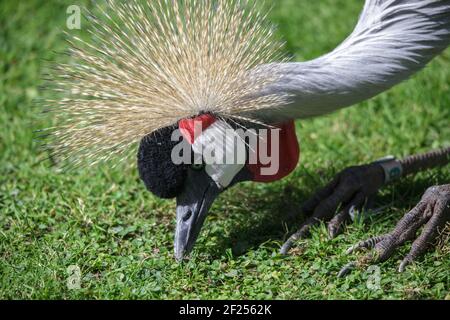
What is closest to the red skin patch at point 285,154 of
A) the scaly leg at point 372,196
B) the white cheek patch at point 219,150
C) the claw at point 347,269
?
the white cheek patch at point 219,150

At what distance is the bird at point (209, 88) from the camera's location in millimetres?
2191

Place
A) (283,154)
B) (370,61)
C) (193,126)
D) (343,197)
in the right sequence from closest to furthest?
(193,126), (370,61), (283,154), (343,197)

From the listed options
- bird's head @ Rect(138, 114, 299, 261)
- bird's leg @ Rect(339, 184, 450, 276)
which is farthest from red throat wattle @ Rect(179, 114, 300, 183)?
bird's leg @ Rect(339, 184, 450, 276)

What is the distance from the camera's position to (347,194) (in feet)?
8.73

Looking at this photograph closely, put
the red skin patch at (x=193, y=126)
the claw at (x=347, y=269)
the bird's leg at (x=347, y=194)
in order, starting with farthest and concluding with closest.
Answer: the bird's leg at (x=347, y=194) < the claw at (x=347, y=269) < the red skin patch at (x=193, y=126)

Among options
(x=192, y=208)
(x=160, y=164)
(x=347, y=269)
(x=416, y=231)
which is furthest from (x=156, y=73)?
(x=416, y=231)

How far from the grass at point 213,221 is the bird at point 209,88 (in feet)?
0.41

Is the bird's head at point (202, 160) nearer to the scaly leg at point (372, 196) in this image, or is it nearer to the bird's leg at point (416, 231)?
the scaly leg at point (372, 196)

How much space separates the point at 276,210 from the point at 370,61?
0.76 meters

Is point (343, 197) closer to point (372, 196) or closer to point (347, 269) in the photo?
point (372, 196)

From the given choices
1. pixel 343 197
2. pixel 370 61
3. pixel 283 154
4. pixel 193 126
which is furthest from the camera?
pixel 343 197

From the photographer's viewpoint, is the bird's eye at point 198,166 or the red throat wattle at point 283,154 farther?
the red throat wattle at point 283,154
